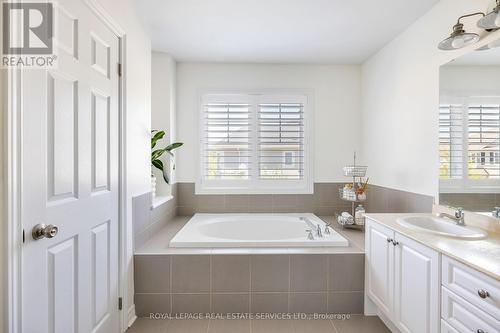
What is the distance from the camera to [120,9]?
72.5 inches

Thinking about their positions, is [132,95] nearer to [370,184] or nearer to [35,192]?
[35,192]

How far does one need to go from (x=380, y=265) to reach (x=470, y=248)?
0.68 meters

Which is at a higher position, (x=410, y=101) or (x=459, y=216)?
(x=410, y=101)

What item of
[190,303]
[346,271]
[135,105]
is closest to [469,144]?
[346,271]

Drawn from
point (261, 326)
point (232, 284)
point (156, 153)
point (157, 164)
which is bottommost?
point (261, 326)

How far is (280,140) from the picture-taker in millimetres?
3283

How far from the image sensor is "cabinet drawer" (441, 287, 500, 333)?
42.1 inches

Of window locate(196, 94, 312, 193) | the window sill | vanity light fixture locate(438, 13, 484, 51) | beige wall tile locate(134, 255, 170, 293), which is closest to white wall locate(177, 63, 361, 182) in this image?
window locate(196, 94, 312, 193)

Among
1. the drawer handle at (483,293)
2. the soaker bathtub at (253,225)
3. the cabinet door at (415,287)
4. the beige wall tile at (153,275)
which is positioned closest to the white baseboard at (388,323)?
the cabinet door at (415,287)

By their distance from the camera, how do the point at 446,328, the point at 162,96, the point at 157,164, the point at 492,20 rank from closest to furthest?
the point at 446,328, the point at 492,20, the point at 157,164, the point at 162,96

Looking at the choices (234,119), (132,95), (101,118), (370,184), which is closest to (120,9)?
(132,95)

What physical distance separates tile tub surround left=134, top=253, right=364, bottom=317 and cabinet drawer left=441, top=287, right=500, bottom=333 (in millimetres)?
889

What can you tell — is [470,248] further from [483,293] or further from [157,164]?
[157,164]

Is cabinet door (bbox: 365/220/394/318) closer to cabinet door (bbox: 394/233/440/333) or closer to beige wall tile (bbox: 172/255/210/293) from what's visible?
cabinet door (bbox: 394/233/440/333)
